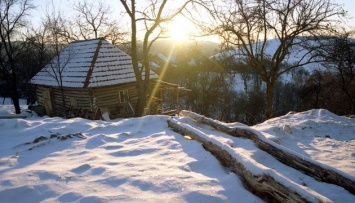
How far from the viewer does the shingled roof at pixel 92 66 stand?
13.9 meters

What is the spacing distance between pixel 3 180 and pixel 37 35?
70.2 feet

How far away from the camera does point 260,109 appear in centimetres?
3581

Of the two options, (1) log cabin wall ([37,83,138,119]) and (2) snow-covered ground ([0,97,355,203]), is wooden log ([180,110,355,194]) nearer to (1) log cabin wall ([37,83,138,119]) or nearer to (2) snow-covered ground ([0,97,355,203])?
(2) snow-covered ground ([0,97,355,203])

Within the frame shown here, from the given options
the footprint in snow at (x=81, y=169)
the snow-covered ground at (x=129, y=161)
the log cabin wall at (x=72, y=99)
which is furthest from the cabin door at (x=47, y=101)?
the footprint in snow at (x=81, y=169)

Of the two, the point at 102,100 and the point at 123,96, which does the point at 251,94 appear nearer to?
the point at 123,96

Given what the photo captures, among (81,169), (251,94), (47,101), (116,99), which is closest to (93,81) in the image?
(116,99)

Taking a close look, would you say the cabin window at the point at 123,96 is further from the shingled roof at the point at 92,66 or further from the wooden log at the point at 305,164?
the wooden log at the point at 305,164

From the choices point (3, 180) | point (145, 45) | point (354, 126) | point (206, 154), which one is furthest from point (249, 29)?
point (3, 180)

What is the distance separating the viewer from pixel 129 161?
3.79 meters

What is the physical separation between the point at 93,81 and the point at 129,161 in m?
10.7

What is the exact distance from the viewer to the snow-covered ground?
276 centimetres

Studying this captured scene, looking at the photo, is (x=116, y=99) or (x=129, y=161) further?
(x=116, y=99)

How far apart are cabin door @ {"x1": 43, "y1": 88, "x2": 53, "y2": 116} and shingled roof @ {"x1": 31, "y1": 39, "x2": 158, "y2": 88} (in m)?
0.90

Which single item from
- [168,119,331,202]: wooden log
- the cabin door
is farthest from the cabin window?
[168,119,331,202]: wooden log
